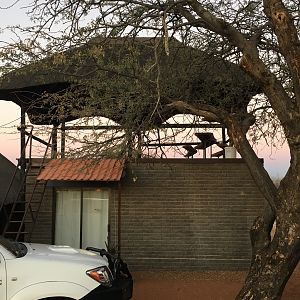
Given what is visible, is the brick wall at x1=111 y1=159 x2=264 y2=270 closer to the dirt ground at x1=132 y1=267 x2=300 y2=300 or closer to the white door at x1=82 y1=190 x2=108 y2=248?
the white door at x1=82 y1=190 x2=108 y2=248

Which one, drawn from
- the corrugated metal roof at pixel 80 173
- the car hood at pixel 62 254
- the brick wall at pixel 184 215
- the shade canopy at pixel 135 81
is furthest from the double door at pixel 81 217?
the car hood at pixel 62 254

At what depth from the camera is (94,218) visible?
42.5 ft

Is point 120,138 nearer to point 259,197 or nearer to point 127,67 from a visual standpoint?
point 127,67

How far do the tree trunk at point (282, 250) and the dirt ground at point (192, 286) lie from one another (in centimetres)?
221

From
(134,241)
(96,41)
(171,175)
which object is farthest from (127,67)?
(134,241)

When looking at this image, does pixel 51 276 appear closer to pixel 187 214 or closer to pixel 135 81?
pixel 135 81

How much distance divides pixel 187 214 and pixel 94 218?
2294 mm

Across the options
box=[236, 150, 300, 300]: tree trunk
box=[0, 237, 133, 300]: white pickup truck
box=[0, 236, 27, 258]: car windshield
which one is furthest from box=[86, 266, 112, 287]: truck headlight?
box=[236, 150, 300, 300]: tree trunk

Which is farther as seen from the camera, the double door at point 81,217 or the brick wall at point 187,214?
the double door at point 81,217

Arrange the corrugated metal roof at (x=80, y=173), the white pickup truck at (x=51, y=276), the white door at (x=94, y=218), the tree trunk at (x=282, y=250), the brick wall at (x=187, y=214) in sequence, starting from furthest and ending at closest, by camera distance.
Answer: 1. the white door at (x=94, y=218)
2. the brick wall at (x=187, y=214)
3. the corrugated metal roof at (x=80, y=173)
4. the tree trunk at (x=282, y=250)
5. the white pickup truck at (x=51, y=276)

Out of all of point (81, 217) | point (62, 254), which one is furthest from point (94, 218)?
point (62, 254)

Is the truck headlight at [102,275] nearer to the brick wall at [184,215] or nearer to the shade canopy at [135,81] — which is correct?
the shade canopy at [135,81]

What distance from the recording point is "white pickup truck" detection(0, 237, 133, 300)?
5801 mm

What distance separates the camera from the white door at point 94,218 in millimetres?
12875
